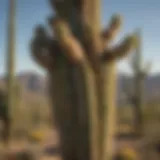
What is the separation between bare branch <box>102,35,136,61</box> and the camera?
5.88 metres

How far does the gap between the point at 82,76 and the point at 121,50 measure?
686mm

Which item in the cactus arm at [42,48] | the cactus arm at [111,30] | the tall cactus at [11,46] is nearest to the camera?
the cactus arm at [42,48]

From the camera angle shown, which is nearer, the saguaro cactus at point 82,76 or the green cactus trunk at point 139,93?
the saguaro cactus at point 82,76

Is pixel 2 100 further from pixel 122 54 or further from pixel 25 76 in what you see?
pixel 25 76

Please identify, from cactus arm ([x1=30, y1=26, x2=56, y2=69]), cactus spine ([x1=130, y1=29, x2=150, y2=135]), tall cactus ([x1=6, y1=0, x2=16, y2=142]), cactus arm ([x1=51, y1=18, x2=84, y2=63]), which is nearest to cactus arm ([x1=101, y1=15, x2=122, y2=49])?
cactus arm ([x1=51, y1=18, x2=84, y2=63])

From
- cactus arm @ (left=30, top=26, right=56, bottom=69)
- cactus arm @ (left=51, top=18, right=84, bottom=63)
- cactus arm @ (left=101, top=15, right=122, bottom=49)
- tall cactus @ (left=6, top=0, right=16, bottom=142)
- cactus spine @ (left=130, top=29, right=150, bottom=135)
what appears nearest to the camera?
cactus arm @ (left=51, top=18, right=84, bottom=63)

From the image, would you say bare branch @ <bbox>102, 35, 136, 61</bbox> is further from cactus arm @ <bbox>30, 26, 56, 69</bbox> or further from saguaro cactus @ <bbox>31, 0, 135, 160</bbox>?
cactus arm @ <bbox>30, 26, 56, 69</bbox>

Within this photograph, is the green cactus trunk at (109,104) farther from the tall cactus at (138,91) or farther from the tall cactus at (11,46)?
the tall cactus at (138,91)

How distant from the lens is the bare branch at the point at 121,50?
5879mm

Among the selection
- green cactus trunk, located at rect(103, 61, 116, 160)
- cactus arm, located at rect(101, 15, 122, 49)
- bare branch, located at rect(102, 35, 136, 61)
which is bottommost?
green cactus trunk, located at rect(103, 61, 116, 160)

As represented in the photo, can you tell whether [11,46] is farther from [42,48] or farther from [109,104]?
[109,104]

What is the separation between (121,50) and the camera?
19.5 ft

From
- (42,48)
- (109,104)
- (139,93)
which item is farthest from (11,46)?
(139,93)

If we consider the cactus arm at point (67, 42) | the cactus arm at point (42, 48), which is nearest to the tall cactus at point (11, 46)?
the cactus arm at point (42, 48)
